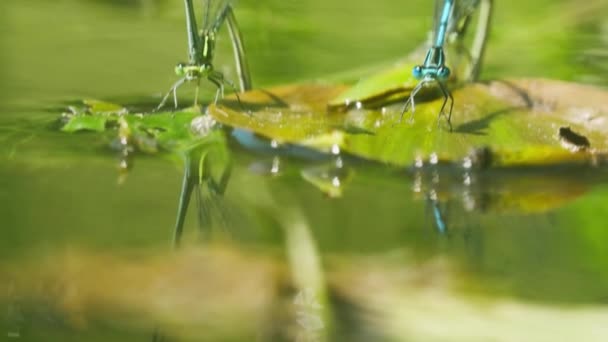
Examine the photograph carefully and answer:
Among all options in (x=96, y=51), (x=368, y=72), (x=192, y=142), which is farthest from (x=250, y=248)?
(x=96, y=51)

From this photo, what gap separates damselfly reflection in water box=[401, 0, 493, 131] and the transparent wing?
0.33m

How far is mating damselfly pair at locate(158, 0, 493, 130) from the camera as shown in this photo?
1585 millimetres

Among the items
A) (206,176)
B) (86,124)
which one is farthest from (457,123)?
(86,124)

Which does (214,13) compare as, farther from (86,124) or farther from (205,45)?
(86,124)

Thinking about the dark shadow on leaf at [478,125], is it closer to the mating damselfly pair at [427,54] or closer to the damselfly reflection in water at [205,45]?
the mating damselfly pair at [427,54]

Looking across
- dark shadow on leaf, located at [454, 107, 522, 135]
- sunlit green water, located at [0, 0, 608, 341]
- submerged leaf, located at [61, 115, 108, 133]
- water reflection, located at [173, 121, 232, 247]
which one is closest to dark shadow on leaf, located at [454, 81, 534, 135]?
dark shadow on leaf, located at [454, 107, 522, 135]

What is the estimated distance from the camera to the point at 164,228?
1.15 meters

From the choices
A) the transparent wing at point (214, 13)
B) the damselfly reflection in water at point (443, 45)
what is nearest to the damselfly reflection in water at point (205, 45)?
the transparent wing at point (214, 13)

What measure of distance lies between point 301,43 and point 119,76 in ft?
2.95

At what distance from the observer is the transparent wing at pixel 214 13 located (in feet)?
5.47

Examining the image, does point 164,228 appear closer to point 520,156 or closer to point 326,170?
point 326,170

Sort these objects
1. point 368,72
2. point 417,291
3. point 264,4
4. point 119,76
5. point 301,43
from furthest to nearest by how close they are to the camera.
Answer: point 264,4
point 301,43
point 368,72
point 119,76
point 417,291

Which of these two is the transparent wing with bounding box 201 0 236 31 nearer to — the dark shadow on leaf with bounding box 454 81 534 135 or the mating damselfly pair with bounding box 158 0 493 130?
the mating damselfly pair with bounding box 158 0 493 130

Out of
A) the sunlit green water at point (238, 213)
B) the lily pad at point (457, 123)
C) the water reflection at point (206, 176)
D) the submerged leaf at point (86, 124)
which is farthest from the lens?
the submerged leaf at point (86, 124)
